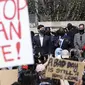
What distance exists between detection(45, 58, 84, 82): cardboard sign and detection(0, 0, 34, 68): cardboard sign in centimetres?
348

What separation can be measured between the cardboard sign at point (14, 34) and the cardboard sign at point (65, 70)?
348 centimetres

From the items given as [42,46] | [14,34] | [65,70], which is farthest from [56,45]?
[14,34]

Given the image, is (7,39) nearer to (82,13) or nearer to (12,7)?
(12,7)

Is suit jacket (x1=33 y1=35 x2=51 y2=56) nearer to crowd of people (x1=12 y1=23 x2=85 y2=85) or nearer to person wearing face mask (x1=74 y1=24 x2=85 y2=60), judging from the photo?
crowd of people (x1=12 y1=23 x2=85 y2=85)

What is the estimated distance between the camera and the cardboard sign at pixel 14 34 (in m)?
4.64

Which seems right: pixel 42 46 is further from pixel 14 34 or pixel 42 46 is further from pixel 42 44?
pixel 14 34

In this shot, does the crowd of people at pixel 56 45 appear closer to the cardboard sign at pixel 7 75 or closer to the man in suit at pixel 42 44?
the man in suit at pixel 42 44

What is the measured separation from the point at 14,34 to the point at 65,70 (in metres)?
3.66

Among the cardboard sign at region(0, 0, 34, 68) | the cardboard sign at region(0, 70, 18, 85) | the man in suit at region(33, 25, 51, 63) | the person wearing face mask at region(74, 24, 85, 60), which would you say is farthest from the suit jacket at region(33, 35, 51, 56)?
the cardboard sign at region(0, 0, 34, 68)

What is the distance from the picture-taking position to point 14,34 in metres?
4.68

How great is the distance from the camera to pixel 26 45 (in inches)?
185

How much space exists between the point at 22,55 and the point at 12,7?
1.47 feet

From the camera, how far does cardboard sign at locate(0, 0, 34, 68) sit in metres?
4.64

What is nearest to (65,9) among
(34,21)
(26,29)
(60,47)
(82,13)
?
(82,13)
